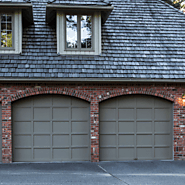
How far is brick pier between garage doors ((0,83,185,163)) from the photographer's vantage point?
31.5 feet

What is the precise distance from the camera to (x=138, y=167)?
29.1 ft

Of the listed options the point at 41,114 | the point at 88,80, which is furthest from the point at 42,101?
the point at 88,80

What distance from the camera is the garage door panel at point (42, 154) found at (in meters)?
9.70

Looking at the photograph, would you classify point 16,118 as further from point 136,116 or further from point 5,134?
point 136,116

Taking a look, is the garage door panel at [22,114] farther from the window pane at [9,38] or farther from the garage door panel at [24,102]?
the window pane at [9,38]

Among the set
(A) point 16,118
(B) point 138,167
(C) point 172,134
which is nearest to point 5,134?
(A) point 16,118

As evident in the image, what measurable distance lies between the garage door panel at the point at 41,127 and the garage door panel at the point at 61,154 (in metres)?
0.81

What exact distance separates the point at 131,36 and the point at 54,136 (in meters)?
4.84

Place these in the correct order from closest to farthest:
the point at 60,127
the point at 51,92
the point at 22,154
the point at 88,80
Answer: the point at 88,80, the point at 51,92, the point at 22,154, the point at 60,127

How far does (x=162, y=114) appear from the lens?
32.9 feet

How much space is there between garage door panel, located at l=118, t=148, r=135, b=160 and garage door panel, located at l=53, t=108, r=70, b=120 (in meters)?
2.27

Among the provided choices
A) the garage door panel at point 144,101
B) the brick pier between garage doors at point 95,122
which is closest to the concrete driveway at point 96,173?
the brick pier between garage doors at point 95,122

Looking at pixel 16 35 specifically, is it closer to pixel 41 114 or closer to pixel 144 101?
pixel 41 114

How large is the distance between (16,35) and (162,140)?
6.51 metres
